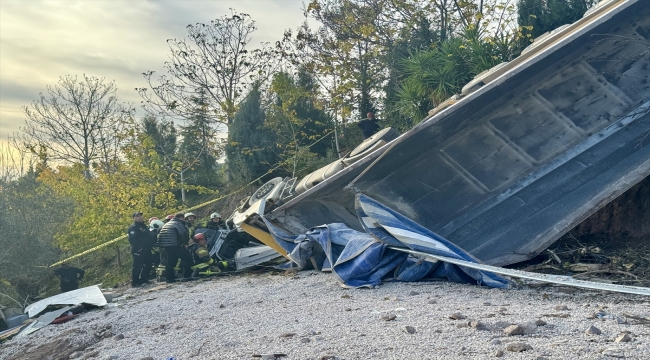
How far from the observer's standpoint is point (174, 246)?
11.1 m

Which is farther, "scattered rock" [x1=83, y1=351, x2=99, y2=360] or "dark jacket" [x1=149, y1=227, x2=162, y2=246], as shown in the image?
"dark jacket" [x1=149, y1=227, x2=162, y2=246]

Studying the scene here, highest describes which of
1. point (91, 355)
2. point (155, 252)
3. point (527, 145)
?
point (527, 145)

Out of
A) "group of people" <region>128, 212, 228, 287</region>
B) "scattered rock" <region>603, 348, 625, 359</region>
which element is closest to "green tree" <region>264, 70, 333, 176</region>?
"group of people" <region>128, 212, 228, 287</region>

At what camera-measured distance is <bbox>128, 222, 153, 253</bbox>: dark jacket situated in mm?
11742

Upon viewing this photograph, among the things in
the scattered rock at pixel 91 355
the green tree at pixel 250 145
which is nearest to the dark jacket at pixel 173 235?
the scattered rock at pixel 91 355

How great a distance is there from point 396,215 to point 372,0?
1422 cm

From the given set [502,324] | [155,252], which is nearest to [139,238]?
[155,252]

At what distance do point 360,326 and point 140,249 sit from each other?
8.40 metres

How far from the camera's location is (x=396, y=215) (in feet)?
22.8

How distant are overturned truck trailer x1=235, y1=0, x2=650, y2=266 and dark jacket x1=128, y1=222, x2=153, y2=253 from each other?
191 inches

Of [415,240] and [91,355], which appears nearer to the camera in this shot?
[91,355]

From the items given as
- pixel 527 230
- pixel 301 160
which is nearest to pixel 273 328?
pixel 527 230

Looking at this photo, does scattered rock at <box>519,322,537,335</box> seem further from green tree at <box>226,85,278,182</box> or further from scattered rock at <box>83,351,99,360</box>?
green tree at <box>226,85,278,182</box>

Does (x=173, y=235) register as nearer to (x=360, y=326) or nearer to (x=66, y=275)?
(x=66, y=275)
